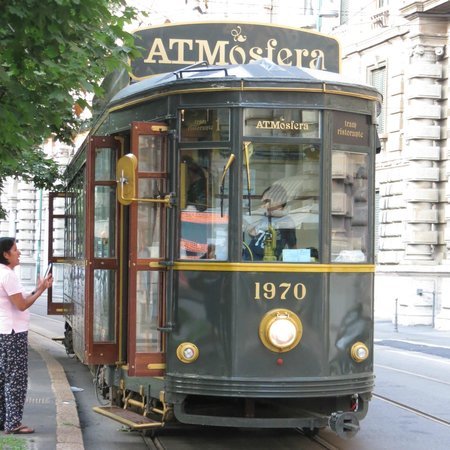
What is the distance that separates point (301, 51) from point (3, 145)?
3.00 metres

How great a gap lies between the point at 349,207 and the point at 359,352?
1.17 metres

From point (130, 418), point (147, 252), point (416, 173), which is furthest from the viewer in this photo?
point (416, 173)

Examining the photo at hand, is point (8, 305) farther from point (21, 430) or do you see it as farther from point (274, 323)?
point (274, 323)

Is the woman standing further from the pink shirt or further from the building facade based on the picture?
the building facade

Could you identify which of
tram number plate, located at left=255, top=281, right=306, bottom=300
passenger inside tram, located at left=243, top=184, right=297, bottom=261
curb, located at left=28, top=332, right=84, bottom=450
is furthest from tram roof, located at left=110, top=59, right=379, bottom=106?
curb, located at left=28, top=332, right=84, bottom=450

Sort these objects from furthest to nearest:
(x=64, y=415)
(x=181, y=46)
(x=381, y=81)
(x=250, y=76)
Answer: (x=381, y=81)
(x=64, y=415)
(x=181, y=46)
(x=250, y=76)

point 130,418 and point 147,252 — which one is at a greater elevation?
point 147,252

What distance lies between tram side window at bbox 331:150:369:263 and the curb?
271cm

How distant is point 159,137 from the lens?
24.9 ft

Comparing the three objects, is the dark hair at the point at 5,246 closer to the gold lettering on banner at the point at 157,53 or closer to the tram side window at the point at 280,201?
the gold lettering on banner at the point at 157,53

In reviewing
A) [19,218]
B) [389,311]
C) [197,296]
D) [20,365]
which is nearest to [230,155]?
[197,296]

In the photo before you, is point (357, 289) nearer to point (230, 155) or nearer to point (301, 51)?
point (230, 155)

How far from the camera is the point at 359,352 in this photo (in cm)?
752

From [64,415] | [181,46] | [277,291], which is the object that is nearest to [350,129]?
[277,291]
